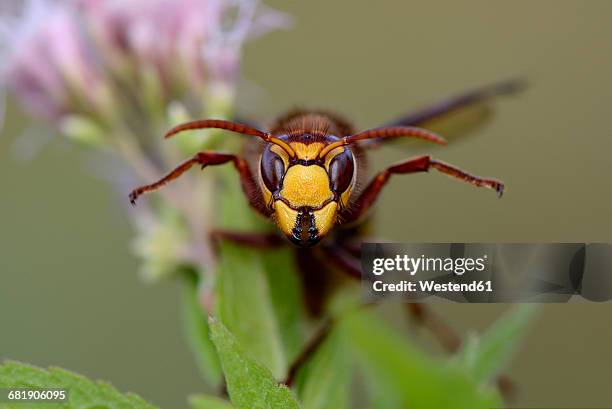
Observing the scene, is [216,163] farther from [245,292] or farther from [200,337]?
[200,337]

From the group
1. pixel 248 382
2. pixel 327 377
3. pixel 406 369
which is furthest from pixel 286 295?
pixel 406 369

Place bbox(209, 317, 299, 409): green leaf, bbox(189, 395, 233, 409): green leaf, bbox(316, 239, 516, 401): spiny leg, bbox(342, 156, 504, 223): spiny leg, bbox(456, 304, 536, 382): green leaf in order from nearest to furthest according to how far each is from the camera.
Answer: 1. bbox(209, 317, 299, 409): green leaf
2. bbox(189, 395, 233, 409): green leaf
3. bbox(342, 156, 504, 223): spiny leg
4. bbox(456, 304, 536, 382): green leaf
5. bbox(316, 239, 516, 401): spiny leg

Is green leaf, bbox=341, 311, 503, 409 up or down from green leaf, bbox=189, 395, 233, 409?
up

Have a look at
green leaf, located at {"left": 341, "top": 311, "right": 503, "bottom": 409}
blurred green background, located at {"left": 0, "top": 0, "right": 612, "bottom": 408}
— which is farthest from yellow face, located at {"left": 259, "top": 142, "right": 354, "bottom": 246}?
blurred green background, located at {"left": 0, "top": 0, "right": 612, "bottom": 408}

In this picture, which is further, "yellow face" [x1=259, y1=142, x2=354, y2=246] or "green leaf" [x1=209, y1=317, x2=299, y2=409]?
"yellow face" [x1=259, y1=142, x2=354, y2=246]

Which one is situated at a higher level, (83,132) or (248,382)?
(83,132)

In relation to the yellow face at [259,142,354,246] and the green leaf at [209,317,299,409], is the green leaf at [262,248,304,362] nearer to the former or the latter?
the yellow face at [259,142,354,246]

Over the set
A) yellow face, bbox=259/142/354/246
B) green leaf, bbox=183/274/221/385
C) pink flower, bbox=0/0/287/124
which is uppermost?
pink flower, bbox=0/0/287/124
